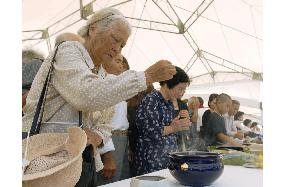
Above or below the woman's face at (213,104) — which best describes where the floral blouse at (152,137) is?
below

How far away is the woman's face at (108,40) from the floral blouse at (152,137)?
492 millimetres

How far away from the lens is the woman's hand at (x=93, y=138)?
0.88m

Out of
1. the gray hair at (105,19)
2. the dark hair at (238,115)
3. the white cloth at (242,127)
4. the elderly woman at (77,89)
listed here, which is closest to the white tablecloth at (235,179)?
the elderly woman at (77,89)

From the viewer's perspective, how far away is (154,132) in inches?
55.3

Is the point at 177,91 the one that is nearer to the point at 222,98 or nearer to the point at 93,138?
the point at 93,138

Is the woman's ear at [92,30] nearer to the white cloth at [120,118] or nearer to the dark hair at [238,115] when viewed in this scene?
the white cloth at [120,118]

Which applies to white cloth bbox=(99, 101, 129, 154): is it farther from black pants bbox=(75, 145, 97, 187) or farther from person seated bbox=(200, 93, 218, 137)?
person seated bbox=(200, 93, 218, 137)

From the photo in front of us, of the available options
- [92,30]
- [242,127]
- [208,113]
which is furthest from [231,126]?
[92,30]

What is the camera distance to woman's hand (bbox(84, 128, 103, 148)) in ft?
2.90

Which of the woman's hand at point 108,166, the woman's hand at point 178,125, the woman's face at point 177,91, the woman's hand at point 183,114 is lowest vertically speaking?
the woman's hand at point 108,166

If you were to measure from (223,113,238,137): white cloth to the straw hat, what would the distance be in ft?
6.39

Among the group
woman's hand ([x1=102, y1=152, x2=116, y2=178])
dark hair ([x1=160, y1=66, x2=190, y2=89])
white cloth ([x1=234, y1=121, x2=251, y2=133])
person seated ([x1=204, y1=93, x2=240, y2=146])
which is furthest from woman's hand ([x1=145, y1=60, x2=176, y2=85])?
white cloth ([x1=234, y1=121, x2=251, y2=133])
